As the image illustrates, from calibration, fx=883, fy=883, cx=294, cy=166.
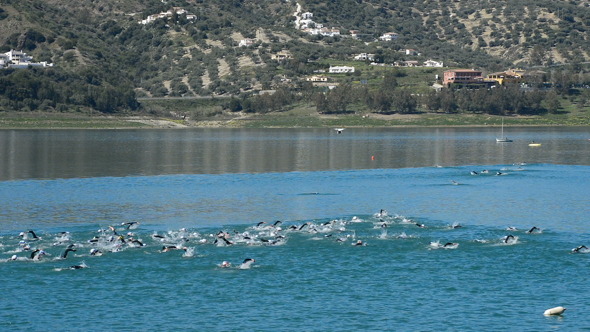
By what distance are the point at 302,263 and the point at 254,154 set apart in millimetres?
72375

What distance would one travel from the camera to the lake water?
33.5 m

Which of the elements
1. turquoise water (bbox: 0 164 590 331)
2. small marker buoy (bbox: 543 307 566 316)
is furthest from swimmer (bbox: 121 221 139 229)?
small marker buoy (bbox: 543 307 566 316)

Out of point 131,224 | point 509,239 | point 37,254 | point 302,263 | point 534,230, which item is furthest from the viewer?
point 131,224

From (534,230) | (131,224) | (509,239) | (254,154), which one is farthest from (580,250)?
(254,154)

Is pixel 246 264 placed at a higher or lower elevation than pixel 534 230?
lower

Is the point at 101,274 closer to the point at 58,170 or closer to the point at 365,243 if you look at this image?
the point at 365,243

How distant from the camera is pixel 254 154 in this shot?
11344 cm

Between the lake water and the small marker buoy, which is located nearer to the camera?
the small marker buoy

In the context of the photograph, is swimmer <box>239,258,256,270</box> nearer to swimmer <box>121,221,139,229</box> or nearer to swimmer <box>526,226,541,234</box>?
swimmer <box>121,221,139,229</box>

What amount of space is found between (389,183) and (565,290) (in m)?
42.0

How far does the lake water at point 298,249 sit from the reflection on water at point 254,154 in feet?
9.10

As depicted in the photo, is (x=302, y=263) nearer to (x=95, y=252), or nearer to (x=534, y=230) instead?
(x=95, y=252)

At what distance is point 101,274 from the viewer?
3969cm

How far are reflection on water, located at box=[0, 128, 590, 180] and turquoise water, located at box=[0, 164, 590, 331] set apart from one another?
882 inches
